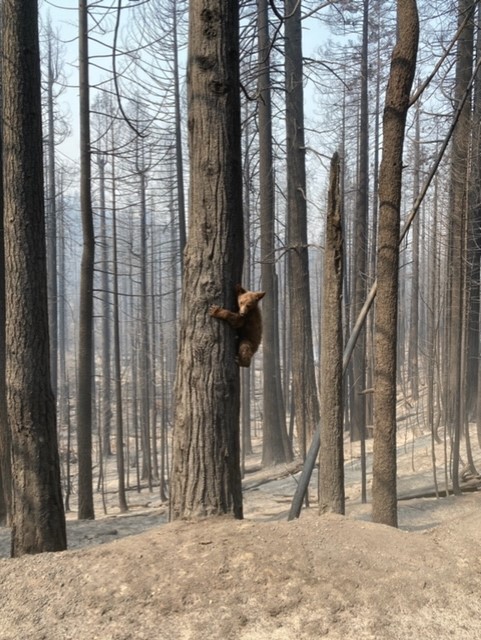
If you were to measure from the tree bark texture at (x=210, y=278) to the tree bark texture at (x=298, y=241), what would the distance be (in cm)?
872

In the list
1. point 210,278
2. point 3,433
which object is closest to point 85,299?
point 3,433

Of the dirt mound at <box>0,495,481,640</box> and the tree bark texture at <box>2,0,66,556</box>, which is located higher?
the tree bark texture at <box>2,0,66,556</box>

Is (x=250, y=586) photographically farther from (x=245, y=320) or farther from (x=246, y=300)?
(x=246, y=300)

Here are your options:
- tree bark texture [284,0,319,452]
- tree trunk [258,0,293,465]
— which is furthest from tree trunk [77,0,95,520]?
tree trunk [258,0,293,465]

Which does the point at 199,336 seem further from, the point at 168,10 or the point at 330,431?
the point at 168,10

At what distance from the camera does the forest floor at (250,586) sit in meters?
3.27

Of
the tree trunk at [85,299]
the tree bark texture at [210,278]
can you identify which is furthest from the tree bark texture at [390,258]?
the tree trunk at [85,299]

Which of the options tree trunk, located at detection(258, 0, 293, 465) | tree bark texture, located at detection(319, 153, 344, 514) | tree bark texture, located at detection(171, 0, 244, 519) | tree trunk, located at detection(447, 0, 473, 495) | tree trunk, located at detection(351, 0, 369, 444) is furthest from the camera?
tree trunk, located at detection(351, 0, 369, 444)

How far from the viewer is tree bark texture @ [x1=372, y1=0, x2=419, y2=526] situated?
6000 mm

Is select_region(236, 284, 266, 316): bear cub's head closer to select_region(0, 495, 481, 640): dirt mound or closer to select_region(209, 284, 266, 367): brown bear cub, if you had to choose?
select_region(209, 284, 266, 367): brown bear cub

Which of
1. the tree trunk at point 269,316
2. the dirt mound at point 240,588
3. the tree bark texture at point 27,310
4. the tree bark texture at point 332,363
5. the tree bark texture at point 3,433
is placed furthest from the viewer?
the tree trunk at point 269,316

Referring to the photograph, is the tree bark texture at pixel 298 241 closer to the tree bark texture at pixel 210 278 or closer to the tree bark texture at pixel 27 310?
the tree bark texture at pixel 27 310

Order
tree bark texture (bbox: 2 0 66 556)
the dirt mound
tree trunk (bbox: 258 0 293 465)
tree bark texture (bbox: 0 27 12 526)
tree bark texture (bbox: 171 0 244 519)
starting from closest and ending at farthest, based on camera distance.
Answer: the dirt mound → tree bark texture (bbox: 171 0 244 519) → tree bark texture (bbox: 2 0 66 556) → tree bark texture (bbox: 0 27 12 526) → tree trunk (bbox: 258 0 293 465)

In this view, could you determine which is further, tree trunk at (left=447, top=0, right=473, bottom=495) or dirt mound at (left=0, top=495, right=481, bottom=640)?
tree trunk at (left=447, top=0, right=473, bottom=495)
